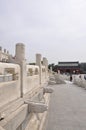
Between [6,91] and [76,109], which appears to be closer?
[6,91]

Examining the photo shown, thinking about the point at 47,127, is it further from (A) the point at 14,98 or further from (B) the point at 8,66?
(B) the point at 8,66

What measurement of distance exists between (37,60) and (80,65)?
76.4m

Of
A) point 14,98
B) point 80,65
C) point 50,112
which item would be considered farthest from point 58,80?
point 80,65

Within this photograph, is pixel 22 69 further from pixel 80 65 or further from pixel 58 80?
pixel 80 65

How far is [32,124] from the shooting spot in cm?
865

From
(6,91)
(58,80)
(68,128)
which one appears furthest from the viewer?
(58,80)

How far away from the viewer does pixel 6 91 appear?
18.7 ft

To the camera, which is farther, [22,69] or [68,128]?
[68,128]

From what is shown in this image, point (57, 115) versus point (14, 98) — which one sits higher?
point (14, 98)

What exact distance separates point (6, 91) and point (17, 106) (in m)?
0.49

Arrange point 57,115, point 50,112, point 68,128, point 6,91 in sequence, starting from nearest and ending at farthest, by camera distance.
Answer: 1. point 6,91
2. point 68,128
3. point 57,115
4. point 50,112

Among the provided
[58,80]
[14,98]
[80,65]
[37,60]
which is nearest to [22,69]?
[14,98]

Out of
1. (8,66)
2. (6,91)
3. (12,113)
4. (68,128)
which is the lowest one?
(68,128)

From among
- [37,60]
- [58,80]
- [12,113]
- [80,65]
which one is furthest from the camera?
[80,65]
